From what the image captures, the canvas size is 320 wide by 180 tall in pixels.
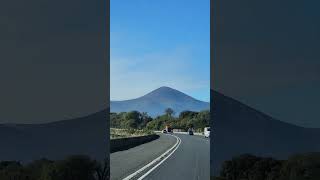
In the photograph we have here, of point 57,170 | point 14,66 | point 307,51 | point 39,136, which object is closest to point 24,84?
point 14,66

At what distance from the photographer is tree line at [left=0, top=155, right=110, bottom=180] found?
688cm

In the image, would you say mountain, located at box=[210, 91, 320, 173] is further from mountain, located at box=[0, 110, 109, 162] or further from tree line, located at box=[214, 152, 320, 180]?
mountain, located at box=[0, 110, 109, 162]

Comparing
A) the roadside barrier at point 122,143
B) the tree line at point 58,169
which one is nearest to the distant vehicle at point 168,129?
the roadside barrier at point 122,143

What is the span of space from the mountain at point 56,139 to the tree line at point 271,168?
1.70 m

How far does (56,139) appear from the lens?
7250mm

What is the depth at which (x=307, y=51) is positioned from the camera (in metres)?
7.11

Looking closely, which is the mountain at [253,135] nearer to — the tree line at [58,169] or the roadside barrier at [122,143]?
the tree line at [58,169]

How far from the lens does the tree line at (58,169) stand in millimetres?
6879

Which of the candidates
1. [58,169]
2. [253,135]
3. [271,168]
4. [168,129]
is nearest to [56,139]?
[58,169]

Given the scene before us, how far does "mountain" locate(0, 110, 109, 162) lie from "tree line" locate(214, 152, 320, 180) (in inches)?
67.1

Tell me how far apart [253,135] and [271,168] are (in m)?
0.52

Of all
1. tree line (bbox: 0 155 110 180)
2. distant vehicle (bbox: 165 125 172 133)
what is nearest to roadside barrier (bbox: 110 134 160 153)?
tree line (bbox: 0 155 110 180)

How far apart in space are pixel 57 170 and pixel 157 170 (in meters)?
2.17

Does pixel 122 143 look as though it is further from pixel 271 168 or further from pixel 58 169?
pixel 271 168
